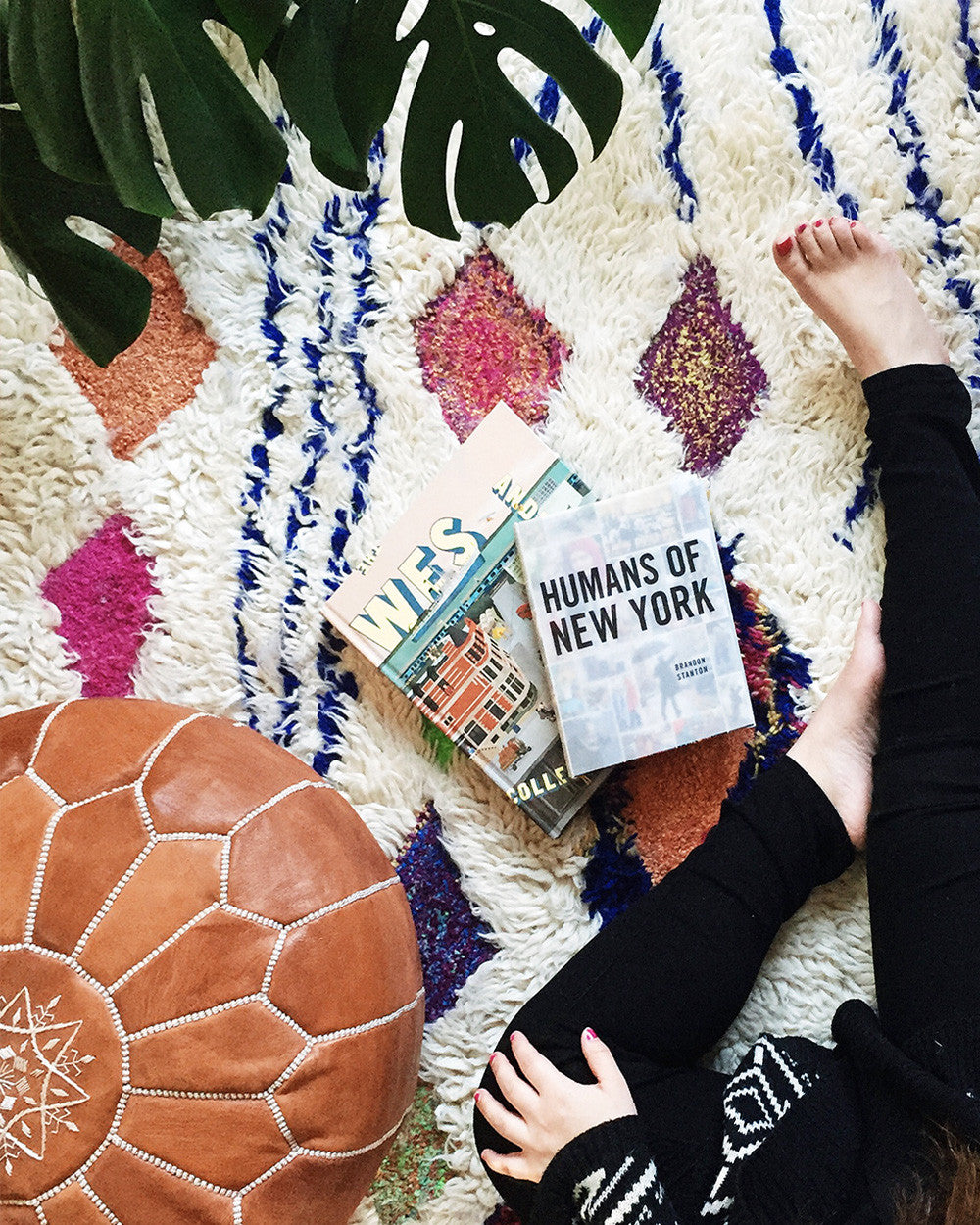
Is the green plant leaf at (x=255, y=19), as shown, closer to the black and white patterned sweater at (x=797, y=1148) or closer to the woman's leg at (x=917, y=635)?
the woman's leg at (x=917, y=635)

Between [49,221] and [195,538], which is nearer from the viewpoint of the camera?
→ [49,221]

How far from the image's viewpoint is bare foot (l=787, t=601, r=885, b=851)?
101cm

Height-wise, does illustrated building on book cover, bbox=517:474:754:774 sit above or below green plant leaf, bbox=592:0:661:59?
below

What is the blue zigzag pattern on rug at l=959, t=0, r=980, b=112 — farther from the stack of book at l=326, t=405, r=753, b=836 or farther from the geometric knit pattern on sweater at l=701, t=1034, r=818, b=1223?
the geometric knit pattern on sweater at l=701, t=1034, r=818, b=1223

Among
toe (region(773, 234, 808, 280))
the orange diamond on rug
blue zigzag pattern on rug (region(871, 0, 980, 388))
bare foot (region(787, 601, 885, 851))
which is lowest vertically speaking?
bare foot (region(787, 601, 885, 851))

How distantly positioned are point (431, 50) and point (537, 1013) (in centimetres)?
83

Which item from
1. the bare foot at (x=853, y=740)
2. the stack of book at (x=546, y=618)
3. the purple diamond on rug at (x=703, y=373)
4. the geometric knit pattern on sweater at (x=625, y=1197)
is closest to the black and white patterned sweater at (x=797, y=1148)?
the geometric knit pattern on sweater at (x=625, y=1197)

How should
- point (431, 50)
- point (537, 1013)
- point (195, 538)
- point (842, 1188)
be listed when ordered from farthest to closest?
point (195, 538), point (537, 1013), point (842, 1188), point (431, 50)

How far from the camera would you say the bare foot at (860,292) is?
1020mm

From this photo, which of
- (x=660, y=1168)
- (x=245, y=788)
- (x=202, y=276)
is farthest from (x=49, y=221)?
(x=660, y=1168)

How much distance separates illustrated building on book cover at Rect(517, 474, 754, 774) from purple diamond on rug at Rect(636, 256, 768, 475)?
0.06 metres

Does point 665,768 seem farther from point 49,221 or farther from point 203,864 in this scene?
point 49,221

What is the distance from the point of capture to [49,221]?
827 mm

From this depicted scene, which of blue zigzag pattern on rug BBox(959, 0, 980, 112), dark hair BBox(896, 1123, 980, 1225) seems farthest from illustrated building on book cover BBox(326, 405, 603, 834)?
blue zigzag pattern on rug BBox(959, 0, 980, 112)
